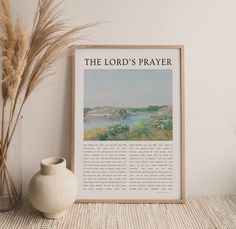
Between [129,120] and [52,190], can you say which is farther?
[129,120]

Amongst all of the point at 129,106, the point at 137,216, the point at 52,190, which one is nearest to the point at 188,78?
the point at 129,106

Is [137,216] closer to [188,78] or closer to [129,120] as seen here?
[129,120]

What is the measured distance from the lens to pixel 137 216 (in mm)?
1299

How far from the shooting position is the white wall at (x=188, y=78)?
4.57 ft

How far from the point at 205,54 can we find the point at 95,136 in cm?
54

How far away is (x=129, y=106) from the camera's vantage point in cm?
142

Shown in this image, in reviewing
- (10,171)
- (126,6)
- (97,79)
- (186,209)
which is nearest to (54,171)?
(10,171)

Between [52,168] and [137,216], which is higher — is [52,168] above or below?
above

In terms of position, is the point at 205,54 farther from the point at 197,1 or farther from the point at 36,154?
the point at 36,154

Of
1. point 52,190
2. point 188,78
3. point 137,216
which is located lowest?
point 137,216

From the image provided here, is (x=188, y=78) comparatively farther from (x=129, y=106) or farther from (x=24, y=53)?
(x=24, y=53)

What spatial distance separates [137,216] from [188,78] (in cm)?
57

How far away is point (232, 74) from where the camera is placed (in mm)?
1434

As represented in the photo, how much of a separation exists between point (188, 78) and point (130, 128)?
1.00ft
